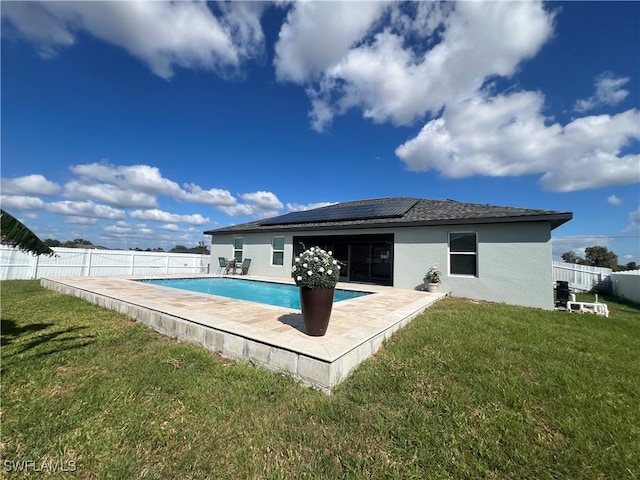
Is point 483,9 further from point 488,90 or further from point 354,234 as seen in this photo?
point 354,234

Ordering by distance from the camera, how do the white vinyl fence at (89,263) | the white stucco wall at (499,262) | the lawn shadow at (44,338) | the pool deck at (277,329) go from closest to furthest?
the pool deck at (277,329)
the lawn shadow at (44,338)
the white stucco wall at (499,262)
the white vinyl fence at (89,263)

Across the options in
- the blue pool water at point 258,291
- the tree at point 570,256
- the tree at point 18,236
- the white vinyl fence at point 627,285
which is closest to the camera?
the tree at point 18,236

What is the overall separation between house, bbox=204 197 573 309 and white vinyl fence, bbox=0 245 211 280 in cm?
803

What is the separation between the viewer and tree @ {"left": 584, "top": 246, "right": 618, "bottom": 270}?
3344 cm

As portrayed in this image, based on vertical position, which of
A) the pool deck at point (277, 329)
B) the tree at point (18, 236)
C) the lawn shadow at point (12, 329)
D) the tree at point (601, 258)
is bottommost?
the lawn shadow at point (12, 329)

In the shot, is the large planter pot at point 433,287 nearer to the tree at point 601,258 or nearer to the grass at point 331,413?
the grass at point 331,413

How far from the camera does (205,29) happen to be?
Result: 8125mm

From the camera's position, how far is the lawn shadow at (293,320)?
4.42 metres

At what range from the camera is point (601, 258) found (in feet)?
112

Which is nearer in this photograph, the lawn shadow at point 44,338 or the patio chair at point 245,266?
the lawn shadow at point 44,338

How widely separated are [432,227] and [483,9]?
21.8 feet

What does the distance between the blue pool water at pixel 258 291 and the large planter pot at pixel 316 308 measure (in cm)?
409

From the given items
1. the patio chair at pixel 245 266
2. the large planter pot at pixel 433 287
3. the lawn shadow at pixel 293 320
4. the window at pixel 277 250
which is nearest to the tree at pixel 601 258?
the large planter pot at pixel 433 287

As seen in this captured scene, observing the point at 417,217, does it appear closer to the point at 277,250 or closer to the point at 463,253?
the point at 463,253
